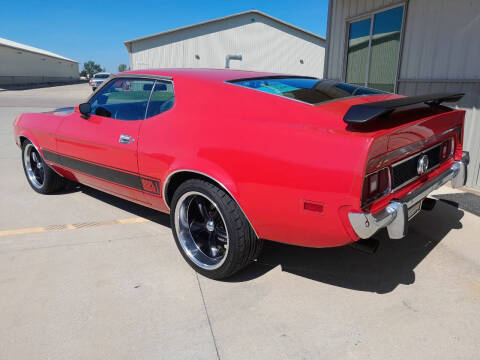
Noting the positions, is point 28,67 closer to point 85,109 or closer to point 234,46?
point 234,46

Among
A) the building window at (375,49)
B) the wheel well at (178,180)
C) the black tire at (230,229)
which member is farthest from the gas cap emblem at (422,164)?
the building window at (375,49)

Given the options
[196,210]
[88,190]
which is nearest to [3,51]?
[88,190]

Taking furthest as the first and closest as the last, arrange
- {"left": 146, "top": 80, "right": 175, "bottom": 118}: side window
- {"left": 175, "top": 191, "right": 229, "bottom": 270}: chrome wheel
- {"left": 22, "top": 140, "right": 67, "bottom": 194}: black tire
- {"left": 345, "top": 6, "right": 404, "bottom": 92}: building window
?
{"left": 345, "top": 6, "right": 404, "bottom": 92}: building window
{"left": 22, "top": 140, "right": 67, "bottom": 194}: black tire
{"left": 146, "top": 80, "right": 175, "bottom": 118}: side window
{"left": 175, "top": 191, "right": 229, "bottom": 270}: chrome wheel

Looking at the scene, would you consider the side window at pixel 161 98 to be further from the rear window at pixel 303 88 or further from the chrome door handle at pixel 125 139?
the rear window at pixel 303 88

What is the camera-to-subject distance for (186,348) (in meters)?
2.13

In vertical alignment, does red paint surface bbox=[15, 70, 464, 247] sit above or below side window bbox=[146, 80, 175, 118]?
below

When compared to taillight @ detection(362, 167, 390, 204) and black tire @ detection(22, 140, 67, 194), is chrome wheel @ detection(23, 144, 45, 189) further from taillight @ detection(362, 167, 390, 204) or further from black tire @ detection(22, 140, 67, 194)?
taillight @ detection(362, 167, 390, 204)

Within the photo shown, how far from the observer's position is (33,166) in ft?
16.5

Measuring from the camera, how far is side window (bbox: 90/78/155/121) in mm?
3287

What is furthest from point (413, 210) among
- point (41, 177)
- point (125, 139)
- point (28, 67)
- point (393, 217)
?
point (28, 67)

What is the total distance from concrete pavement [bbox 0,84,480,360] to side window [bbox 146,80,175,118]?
1211 millimetres

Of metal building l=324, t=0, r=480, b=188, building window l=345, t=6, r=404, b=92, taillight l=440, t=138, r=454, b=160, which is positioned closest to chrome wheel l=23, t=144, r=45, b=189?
taillight l=440, t=138, r=454, b=160

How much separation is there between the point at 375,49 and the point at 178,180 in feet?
17.8

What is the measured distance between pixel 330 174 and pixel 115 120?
216 cm
